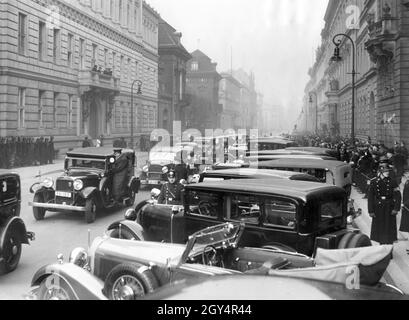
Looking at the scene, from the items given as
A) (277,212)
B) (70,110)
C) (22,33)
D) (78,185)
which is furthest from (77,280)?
(70,110)

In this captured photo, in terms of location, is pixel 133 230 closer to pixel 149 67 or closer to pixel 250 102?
pixel 149 67

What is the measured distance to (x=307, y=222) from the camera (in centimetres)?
557

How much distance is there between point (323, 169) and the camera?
1042 centimetres

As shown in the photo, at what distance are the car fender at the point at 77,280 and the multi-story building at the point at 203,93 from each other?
208ft

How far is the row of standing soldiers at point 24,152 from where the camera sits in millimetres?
22422

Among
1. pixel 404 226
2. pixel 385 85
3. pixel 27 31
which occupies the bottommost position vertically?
pixel 404 226

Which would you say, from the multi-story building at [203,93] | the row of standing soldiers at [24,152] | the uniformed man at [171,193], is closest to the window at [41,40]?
the row of standing soldiers at [24,152]

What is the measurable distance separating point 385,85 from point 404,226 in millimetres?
20880

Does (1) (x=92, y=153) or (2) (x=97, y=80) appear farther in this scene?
(2) (x=97, y=80)

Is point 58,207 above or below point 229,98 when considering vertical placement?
below

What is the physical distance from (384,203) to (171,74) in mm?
55737

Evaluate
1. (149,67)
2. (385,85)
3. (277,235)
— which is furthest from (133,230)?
(149,67)

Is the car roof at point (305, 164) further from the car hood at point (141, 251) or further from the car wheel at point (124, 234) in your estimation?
the car hood at point (141, 251)

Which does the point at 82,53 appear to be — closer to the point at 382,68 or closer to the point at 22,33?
the point at 22,33
